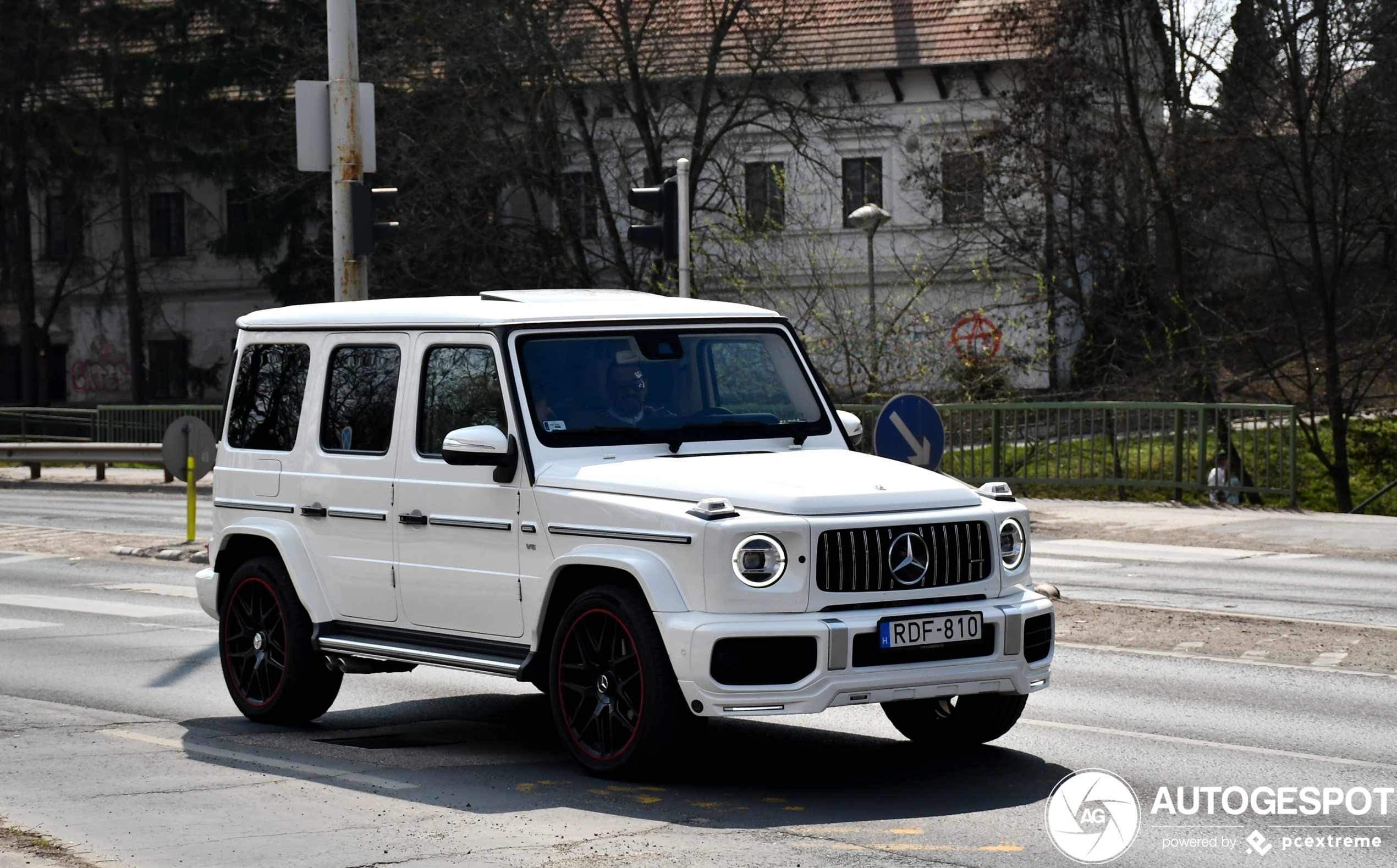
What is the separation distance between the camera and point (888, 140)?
145 feet

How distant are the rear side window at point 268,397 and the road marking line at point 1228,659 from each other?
543 centimetres

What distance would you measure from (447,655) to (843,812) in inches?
80.0

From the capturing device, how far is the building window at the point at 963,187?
36.2 m

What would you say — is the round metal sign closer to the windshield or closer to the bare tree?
the windshield

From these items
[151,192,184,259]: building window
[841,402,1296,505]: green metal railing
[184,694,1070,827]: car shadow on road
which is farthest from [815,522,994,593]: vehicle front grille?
[151,192,184,259]: building window

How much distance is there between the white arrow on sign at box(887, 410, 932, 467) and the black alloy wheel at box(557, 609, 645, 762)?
6969mm

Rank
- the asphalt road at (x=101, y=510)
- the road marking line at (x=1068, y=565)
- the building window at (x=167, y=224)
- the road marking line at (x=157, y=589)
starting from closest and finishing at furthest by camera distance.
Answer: the road marking line at (x=157, y=589)
the road marking line at (x=1068, y=565)
the asphalt road at (x=101, y=510)
the building window at (x=167, y=224)

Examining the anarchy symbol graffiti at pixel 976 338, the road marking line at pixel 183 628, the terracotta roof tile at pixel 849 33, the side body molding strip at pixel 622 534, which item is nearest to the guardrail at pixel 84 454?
the terracotta roof tile at pixel 849 33

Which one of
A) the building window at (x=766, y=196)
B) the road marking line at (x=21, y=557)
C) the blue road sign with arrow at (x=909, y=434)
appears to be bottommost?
the road marking line at (x=21, y=557)

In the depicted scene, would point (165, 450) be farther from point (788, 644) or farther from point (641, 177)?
point (641, 177)

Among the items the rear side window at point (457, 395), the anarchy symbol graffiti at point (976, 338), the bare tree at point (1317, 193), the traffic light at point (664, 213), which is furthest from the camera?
the bare tree at point (1317, 193)

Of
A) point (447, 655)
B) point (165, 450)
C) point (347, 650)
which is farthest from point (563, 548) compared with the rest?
point (165, 450)

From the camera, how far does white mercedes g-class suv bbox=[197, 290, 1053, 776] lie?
22.9 feet

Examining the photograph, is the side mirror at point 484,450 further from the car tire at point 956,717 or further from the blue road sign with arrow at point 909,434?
the blue road sign with arrow at point 909,434
